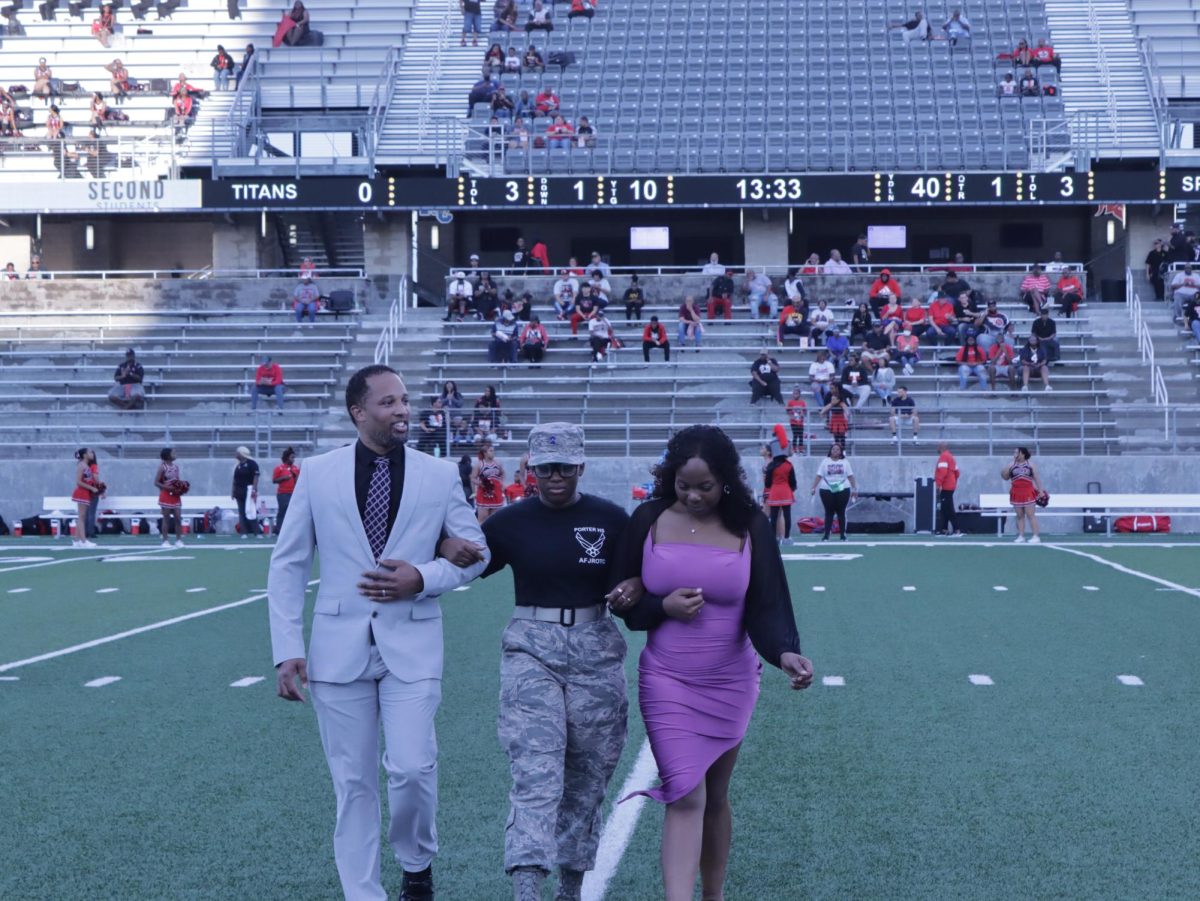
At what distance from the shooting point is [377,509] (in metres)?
5.08

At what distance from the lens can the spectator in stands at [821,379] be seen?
2998 centimetres

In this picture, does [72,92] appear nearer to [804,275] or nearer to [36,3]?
[36,3]

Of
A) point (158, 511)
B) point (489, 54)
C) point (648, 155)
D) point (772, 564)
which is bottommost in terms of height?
point (158, 511)

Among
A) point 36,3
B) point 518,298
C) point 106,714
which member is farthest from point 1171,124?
point 106,714

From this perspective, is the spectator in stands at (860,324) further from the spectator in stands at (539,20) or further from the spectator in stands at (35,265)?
the spectator in stands at (35,265)

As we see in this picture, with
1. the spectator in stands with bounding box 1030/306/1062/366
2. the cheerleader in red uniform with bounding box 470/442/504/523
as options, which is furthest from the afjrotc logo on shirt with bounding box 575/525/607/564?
the spectator in stands with bounding box 1030/306/1062/366

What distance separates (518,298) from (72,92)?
12.8m

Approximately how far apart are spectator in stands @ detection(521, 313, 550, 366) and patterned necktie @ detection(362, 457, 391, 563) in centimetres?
2686

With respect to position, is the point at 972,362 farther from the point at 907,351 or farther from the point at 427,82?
the point at 427,82

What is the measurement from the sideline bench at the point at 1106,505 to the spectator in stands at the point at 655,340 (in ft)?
22.9

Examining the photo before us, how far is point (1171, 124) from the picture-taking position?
3609 cm

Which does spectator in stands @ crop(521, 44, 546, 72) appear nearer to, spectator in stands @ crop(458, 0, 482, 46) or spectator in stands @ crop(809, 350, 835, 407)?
spectator in stands @ crop(458, 0, 482, 46)

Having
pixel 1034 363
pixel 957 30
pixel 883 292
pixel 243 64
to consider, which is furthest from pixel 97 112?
pixel 1034 363

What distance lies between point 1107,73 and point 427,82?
1503 cm
